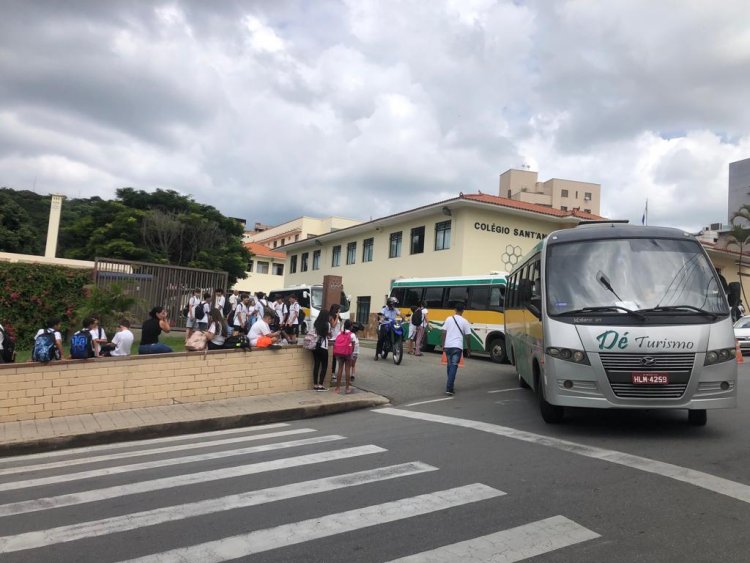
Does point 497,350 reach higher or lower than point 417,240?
lower

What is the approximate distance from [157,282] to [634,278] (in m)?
15.4

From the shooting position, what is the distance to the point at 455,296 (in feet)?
62.6

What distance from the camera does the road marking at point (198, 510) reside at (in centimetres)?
420

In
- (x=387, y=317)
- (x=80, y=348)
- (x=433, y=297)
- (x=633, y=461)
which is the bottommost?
(x=633, y=461)

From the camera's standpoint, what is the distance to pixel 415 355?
17.9 m

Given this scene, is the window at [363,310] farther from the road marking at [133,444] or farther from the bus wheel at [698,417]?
the bus wheel at [698,417]

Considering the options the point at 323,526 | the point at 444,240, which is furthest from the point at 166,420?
the point at 444,240

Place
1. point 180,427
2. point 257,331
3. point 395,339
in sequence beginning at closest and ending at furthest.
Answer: point 180,427 < point 257,331 < point 395,339

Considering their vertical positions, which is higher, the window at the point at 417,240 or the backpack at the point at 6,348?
→ the window at the point at 417,240

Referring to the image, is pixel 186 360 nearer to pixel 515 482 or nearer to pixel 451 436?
pixel 451 436

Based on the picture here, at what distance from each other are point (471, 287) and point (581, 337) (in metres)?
11.5

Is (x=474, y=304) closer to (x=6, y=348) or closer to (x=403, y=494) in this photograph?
(x=6, y=348)

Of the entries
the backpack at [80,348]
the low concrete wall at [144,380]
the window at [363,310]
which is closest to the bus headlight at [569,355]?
the low concrete wall at [144,380]

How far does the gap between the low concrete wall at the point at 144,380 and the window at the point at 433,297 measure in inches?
365
